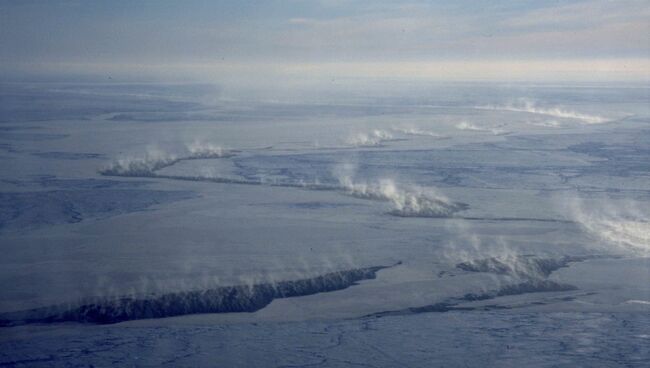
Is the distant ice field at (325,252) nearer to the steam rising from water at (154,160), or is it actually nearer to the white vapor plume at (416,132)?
the steam rising from water at (154,160)

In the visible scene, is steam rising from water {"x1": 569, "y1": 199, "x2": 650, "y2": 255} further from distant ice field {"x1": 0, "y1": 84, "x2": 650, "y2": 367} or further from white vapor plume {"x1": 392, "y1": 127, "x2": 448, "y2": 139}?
white vapor plume {"x1": 392, "y1": 127, "x2": 448, "y2": 139}

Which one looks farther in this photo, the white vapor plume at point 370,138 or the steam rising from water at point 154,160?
the white vapor plume at point 370,138

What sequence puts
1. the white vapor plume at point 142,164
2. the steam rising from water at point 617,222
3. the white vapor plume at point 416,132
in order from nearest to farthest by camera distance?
the steam rising from water at point 617,222 → the white vapor plume at point 142,164 → the white vapor plume at point 416,132

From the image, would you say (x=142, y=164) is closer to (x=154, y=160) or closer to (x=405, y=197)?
(x=154, y=160)

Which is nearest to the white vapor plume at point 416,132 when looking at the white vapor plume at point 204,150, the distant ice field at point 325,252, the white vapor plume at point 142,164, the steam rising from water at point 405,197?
the distant ice field at point 325,252

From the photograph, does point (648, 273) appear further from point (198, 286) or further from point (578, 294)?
point (198, 286)

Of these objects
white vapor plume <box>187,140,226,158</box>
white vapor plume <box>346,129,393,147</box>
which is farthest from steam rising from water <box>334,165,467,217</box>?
white vapor plume <box>346,129,393,147</box>

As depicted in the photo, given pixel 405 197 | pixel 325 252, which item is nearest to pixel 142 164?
pixel 405 197

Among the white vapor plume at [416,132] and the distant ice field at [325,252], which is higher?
the white vapor plume at [416,132]
